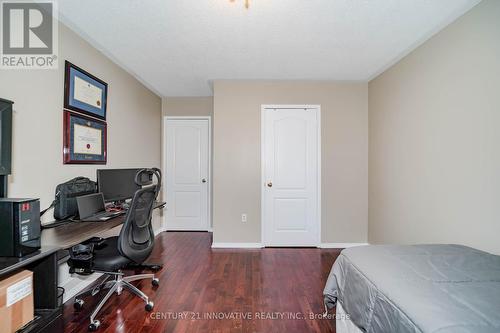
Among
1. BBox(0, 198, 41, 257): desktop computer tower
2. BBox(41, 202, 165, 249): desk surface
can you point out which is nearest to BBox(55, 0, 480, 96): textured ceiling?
BBox(0, 198, 41, 257): desktop computer tower

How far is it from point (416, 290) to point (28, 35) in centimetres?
318

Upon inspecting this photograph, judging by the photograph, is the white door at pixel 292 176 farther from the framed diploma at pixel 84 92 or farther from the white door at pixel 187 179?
the framed diploma at pixel 84 92

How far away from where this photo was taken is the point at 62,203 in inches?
73.1

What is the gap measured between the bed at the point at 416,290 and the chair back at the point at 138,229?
158 centimetres

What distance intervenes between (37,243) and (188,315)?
1.23 m

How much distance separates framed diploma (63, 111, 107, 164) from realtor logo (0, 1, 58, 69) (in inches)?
18.0

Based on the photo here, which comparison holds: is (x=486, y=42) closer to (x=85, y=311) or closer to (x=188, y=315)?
(x=188, y=315)

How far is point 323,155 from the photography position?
328 centimetres

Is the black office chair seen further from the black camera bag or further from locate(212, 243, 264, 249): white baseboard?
locate(212, 243, 264, 249): white baseboard

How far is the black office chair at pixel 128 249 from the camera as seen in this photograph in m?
1.68

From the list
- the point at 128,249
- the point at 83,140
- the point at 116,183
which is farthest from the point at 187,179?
the point at 128,249

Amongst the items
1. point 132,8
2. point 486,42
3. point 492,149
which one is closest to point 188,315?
point 132,8

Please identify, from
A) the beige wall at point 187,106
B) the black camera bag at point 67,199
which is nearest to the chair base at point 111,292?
the black camera bag at point 67,199

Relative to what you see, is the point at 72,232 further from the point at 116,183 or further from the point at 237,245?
the point at 237,245
